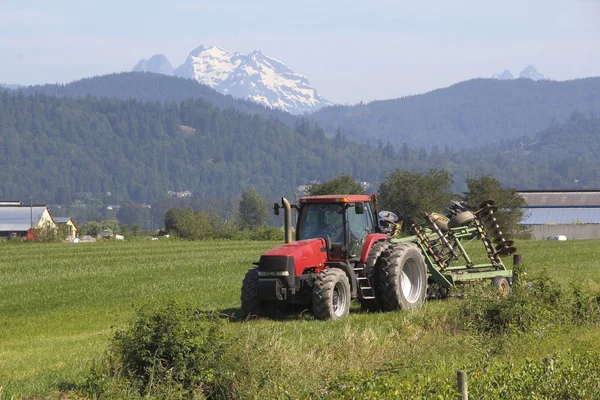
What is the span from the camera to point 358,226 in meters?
19.7

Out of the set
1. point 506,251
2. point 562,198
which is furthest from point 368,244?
point 562,198

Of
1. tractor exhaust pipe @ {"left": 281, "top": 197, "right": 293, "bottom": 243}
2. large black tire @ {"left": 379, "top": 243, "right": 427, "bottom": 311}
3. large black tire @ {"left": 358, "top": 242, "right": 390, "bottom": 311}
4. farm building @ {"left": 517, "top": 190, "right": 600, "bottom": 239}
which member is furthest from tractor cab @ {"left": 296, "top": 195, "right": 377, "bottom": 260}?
farm building @ {"left": 517, "top": 190, "right": 600, "bottom": 239}

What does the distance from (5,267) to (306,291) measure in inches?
973

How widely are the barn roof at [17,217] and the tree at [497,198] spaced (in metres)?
75.8

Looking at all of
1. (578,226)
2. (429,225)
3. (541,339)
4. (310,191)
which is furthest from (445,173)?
(541,339)

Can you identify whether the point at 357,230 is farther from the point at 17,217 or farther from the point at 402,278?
the point at 17,217

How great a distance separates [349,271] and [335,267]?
316mm

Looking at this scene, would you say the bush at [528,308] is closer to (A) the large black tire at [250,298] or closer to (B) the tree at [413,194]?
(A) the large black tire at [250,298]

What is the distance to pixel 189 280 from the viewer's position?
31984 mm

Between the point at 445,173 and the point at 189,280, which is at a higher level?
the point at 445,173

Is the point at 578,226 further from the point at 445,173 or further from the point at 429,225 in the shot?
the point at 429,225

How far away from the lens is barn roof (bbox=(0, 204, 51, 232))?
145 metres

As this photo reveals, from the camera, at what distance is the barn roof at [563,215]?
506ft

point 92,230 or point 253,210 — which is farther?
point 253,210
